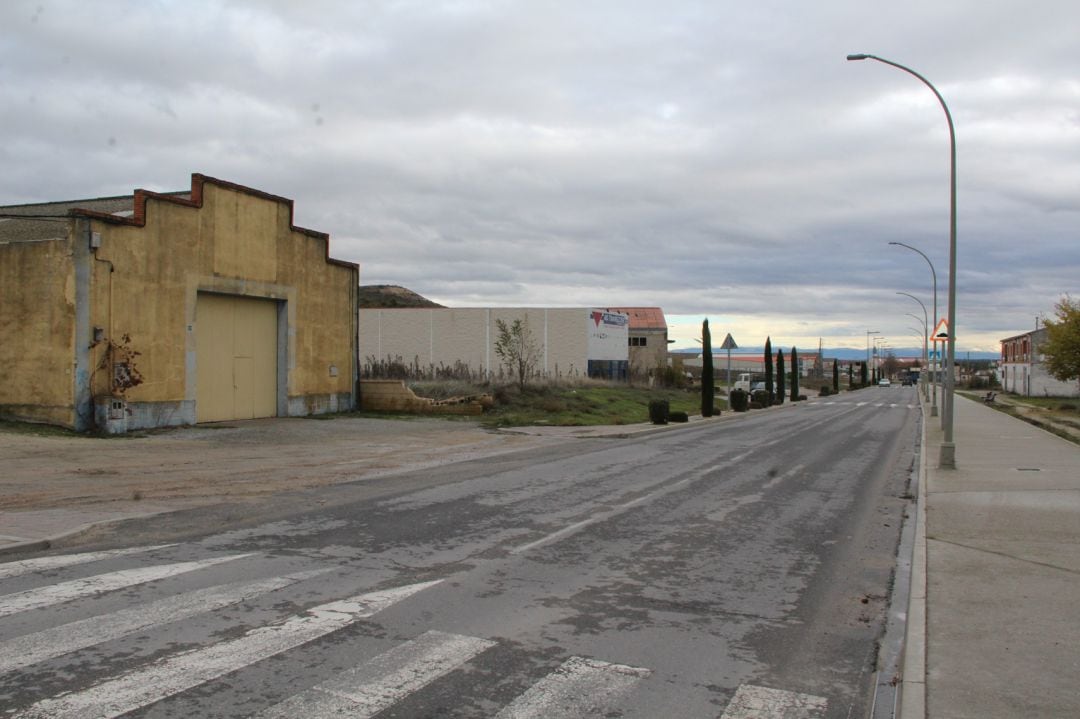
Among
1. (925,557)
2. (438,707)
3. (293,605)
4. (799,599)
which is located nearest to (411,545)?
(293,605)

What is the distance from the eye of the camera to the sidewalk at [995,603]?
4.95 m

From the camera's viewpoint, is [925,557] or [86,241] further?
[86,241]

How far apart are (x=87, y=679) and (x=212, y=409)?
20545mm

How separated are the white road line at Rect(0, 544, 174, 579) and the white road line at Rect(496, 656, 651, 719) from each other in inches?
192

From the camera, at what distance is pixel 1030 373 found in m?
88.8

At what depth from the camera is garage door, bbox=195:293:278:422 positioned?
24.1 m

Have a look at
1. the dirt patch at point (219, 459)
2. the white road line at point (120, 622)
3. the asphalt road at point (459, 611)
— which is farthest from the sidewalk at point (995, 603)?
the dirt patch at point (219, 459)

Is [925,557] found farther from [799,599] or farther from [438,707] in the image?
[438,707]

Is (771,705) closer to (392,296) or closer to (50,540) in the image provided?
(50,540)

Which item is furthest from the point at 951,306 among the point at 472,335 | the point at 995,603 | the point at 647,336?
the point at 647,336

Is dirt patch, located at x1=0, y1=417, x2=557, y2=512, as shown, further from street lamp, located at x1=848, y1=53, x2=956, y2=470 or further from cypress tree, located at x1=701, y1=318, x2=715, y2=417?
cypress tree, located at x1=701, y1=318, x2=715, y2=417

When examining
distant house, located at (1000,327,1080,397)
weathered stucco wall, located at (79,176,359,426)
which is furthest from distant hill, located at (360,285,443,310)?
weathered stucco wall, located at (79,176,359,426)

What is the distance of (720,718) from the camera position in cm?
471

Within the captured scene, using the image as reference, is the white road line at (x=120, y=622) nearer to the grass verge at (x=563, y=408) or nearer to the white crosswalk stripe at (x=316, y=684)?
the white crosswalk stripe at (x=316, y=684)
